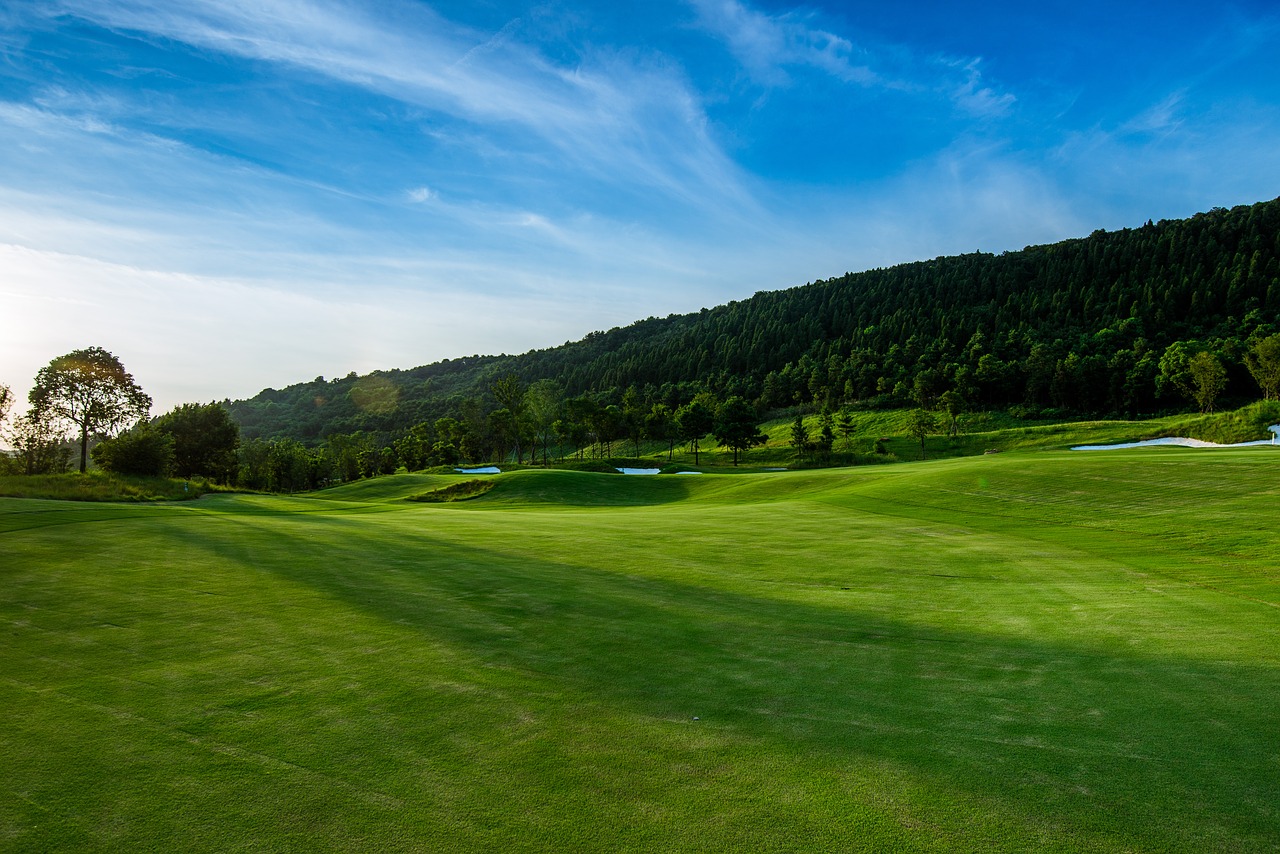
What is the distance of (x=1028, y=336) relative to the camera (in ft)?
450

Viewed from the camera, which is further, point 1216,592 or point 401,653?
point 1216,592

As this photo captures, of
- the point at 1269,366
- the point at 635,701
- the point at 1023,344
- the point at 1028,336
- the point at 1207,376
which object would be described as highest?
the point at 1028,336

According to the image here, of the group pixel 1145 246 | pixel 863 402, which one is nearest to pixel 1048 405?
pixel 863 402

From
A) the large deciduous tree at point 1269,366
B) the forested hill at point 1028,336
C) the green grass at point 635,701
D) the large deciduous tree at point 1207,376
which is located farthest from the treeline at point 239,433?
the large deciduous tree at point 1269,366

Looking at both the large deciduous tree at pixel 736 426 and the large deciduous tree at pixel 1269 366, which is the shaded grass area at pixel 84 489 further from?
the large deciduous tree at pixel 1269 366

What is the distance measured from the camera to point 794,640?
27.7 ft

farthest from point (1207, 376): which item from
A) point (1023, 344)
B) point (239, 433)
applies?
point (239, 433)

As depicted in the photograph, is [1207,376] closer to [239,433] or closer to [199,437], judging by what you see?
[199,437]

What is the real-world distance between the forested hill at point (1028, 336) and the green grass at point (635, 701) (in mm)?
108120

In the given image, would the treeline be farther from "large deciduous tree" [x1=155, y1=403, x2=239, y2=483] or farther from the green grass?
the green grass

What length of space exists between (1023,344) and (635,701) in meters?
156

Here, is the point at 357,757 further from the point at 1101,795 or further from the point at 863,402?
the point at 863,402

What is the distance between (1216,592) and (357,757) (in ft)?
45.4

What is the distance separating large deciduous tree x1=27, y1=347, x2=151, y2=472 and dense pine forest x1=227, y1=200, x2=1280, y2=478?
42.5 metres
